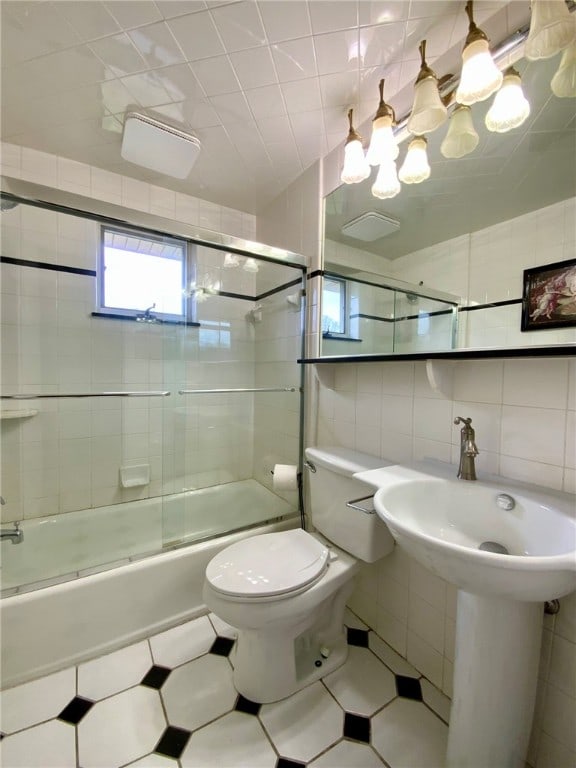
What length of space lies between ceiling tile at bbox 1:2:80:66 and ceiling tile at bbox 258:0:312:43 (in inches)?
26.3

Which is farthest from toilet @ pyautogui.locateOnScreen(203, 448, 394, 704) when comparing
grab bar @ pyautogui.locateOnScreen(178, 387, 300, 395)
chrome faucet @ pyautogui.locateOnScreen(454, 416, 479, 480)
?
grab bar @ pyautogui.locateOnScreen(178, 387, 300, 395)

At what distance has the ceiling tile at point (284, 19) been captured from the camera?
94 cm

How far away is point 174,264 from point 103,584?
5.20 feet

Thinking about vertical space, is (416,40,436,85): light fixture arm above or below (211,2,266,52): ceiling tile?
below

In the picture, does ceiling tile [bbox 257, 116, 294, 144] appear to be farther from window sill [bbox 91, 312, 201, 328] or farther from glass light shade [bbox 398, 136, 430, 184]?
window sill [bbox 91, 312, 201, 328]

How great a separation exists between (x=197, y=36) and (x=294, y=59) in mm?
345

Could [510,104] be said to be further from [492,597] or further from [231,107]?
[492,597]

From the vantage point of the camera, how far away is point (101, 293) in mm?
1868

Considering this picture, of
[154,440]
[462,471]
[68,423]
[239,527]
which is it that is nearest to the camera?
[462,471]

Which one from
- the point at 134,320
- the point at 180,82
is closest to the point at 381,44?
the point at 180,82

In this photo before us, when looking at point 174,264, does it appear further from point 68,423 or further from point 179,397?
point 68,423

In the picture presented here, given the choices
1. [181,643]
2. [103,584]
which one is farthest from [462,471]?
[103,584]

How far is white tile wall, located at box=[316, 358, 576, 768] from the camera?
81cm

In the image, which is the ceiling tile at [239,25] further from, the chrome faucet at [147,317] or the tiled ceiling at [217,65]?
the chrome faucet at [147,317]
